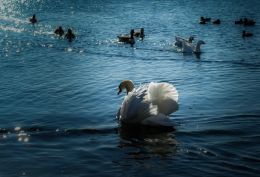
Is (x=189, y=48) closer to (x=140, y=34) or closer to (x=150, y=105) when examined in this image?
(x=140, y=34)

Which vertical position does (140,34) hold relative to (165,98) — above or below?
above

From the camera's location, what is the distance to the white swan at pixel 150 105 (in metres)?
15.3

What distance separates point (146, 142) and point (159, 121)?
107 cm

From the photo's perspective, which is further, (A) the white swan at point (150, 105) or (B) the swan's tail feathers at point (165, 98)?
(B) the swan's tail feathers at point (165, 98)

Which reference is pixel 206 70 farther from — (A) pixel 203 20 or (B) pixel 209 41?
(A) pixel 203 20

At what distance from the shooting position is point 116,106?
19.0 metres

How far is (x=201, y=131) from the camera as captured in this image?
48.8 feet

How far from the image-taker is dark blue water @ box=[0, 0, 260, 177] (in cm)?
1264

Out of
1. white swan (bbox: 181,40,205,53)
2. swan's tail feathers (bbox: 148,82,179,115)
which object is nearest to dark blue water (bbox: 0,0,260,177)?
white swan (bbox: 181,40,205,53)

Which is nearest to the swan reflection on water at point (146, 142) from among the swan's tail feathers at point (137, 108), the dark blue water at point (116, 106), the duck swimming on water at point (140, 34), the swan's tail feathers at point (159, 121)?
the dark blue water at point (116, 106)

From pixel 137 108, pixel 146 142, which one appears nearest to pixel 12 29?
pixel 137 108

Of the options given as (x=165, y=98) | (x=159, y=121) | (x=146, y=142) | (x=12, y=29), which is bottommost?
(x=146, y=142)

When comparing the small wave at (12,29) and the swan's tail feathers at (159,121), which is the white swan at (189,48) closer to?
the swan's tail feathers at (159,121)

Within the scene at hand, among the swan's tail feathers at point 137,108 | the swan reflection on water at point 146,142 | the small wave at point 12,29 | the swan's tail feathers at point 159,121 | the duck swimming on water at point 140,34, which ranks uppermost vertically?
→ the small wave at point 12,29
